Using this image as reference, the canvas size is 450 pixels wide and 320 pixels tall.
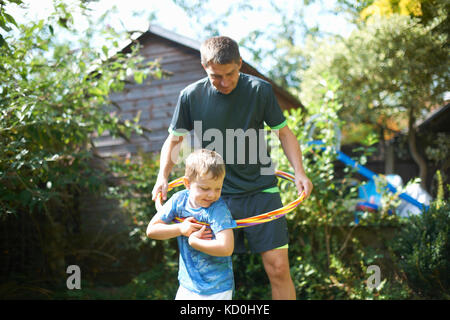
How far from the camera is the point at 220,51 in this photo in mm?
2352

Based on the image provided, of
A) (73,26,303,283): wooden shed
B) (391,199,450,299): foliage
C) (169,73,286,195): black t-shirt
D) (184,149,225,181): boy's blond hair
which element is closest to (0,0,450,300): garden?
(391,199,450,299): foliage

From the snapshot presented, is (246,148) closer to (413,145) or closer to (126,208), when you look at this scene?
(126,208)

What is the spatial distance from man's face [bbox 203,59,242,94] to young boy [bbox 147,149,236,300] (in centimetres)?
48

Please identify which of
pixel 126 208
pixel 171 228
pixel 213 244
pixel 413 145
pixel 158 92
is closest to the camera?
pixel 213 244

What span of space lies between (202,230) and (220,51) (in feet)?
3.29

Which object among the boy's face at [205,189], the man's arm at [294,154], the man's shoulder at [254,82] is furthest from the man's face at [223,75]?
the boy's face at [205,189]

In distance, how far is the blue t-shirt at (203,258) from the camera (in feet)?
7.25

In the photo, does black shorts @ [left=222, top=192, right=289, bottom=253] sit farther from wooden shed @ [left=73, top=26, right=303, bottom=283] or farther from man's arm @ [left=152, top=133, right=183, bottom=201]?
wooden shed @ [left=73, top=26, right=303, bottom=283]

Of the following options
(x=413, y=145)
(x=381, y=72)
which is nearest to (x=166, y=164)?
(x=381, y=72)

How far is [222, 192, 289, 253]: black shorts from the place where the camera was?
2.62 metres

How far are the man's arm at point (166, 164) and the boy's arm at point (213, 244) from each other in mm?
469

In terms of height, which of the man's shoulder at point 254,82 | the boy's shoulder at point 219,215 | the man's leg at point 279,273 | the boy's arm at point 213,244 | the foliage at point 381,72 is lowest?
the man's leg at point 279,273

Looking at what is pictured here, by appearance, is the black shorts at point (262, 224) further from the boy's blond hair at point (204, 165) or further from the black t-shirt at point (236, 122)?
the boy's blond hair at point (204, 165)

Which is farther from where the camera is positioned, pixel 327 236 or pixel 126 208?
pixel 126 208
